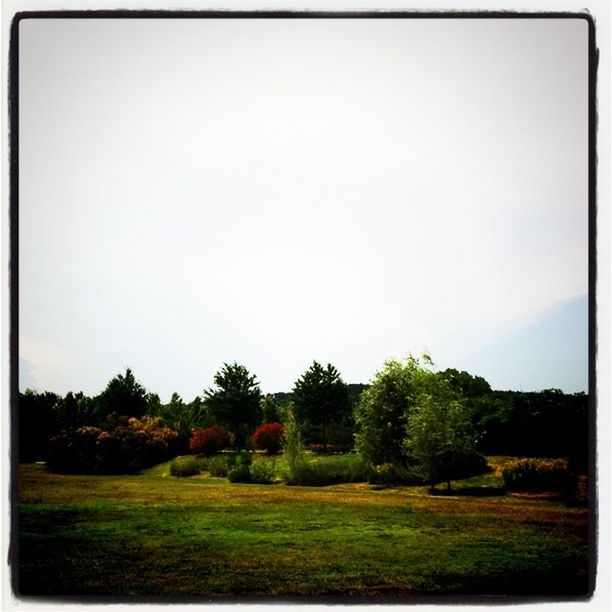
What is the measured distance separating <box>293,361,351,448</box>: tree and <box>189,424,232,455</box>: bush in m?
0.57

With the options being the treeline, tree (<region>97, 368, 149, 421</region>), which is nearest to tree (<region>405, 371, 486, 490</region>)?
the treeline

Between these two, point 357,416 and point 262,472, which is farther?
point 262,472

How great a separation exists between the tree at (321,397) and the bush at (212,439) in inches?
22.6

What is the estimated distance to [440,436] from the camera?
6738mm

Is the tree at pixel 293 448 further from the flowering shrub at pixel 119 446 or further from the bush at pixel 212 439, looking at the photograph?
the flowering shrub at pixel 119 446

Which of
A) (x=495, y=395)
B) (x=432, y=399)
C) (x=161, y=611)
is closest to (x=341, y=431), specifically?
(x=432, y=399)

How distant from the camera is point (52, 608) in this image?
6.50 metres

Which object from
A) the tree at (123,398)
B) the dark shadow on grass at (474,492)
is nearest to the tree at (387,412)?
the dark shadow on grass at (474,492)

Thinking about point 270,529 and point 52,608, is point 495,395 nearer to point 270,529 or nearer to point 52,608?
point 270,529

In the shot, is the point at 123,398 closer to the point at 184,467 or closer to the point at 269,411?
the point at 184,467

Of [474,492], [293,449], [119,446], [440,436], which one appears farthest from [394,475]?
[119,446]

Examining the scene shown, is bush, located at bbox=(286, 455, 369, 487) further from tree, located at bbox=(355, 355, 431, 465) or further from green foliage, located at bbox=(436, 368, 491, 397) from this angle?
green foliage, located at bbox=(436, 368, 491, 397)

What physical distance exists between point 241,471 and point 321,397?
86cm

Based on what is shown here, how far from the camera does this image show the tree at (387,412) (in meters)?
6.71
